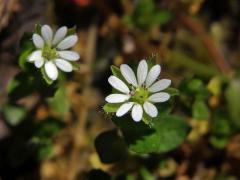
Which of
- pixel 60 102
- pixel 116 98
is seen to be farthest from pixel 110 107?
pixel 60 102

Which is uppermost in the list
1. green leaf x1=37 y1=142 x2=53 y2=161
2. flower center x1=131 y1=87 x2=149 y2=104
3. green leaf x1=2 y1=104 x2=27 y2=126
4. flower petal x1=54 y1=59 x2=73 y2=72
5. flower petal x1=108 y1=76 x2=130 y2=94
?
green leaf x1=2 y1=104 x2=27 y2=126

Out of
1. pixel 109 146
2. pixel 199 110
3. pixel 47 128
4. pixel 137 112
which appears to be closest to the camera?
pixel 137 112

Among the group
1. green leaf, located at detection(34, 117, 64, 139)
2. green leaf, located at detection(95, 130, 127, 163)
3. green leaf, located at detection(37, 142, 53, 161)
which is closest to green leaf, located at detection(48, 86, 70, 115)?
green leaf, located at detection(34, 117, 64, 139)

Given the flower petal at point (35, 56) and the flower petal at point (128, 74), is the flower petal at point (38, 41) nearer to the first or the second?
the flower petal at point (35, 56)

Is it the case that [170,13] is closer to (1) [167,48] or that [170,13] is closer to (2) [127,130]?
(1) [167,48]

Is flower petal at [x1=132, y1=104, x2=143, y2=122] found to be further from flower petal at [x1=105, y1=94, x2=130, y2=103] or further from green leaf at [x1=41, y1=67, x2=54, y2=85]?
green leaf at [x1=41, y1=67, x2=54, y2=85]

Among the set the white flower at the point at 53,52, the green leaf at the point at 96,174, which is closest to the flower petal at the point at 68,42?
the white flower at the point at 53,52

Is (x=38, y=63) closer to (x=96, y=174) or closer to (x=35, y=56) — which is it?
(x=35, y=56)
